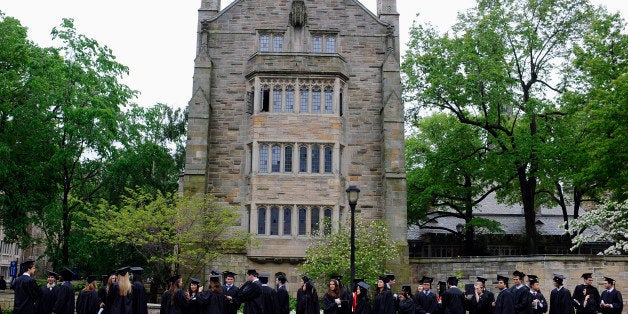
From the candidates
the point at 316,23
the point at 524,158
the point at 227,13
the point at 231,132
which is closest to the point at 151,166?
the point at 231,132

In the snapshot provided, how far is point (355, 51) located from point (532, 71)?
436 inches

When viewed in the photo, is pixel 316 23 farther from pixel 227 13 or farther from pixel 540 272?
pixel 540 272

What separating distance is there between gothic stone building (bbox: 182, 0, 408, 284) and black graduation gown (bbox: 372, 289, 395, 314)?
1146 cm

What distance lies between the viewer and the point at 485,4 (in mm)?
35500

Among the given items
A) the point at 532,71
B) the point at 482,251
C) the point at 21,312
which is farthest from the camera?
the point at 482,251

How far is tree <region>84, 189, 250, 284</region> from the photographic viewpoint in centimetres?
2502

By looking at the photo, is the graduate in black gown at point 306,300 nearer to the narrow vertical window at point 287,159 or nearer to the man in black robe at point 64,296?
the man in black robe at point 64,296

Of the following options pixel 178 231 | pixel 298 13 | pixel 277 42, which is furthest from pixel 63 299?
pixel 298 13

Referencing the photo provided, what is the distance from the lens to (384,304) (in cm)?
1577

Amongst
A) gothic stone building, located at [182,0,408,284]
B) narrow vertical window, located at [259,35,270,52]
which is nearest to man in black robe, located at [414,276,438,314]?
gothic stone building, located at [182,0,408,284]

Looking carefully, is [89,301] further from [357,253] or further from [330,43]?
[330,43]

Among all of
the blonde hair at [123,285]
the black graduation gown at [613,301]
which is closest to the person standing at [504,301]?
the black graduation gown at [613,301]

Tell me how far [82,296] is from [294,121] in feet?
49.5

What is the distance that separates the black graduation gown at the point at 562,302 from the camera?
17.4 meters
